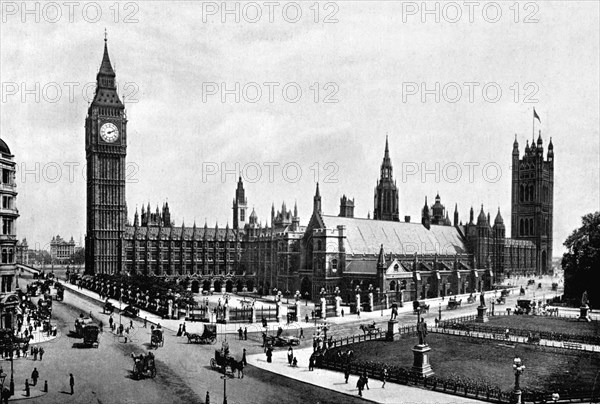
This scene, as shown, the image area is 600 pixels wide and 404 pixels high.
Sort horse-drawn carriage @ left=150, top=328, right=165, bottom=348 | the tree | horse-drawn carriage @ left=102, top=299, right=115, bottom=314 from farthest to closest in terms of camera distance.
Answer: the tree
horse-drawn carriage @ left=102, top=299, right=115, bottom=314
horse-drawn carriage @ left=150, top=328, right=165, bottom=348

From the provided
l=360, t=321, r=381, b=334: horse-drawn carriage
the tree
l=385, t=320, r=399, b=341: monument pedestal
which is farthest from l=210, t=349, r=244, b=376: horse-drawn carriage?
the tree

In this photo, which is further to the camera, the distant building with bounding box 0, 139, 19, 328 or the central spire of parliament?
the central spire of parliament

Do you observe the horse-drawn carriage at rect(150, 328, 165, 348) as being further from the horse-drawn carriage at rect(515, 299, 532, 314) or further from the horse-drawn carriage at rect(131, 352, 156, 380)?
the horse-drawn carriage at rect(515, 299, 532, 314)

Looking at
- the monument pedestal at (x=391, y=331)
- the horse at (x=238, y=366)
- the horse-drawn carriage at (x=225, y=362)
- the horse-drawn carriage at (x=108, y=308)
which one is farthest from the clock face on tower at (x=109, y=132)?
the horse at (x=238, y=366)

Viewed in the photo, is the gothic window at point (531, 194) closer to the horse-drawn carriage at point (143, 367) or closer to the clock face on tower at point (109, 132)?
the clock face on tower at point (109, 132)

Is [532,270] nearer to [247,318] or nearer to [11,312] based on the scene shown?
[247,318]

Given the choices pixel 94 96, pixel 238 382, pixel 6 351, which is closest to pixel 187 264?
pixel 94 96

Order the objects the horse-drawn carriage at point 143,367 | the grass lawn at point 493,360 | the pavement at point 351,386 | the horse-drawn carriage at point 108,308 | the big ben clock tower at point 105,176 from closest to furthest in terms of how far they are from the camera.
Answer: the pavement at point 351,386, the horse-drawn carriage at point 143,367, the grass lawn at point 493,360, the horse-drawn carriage at point 108,308, the big ben clock tower at point 105,176
